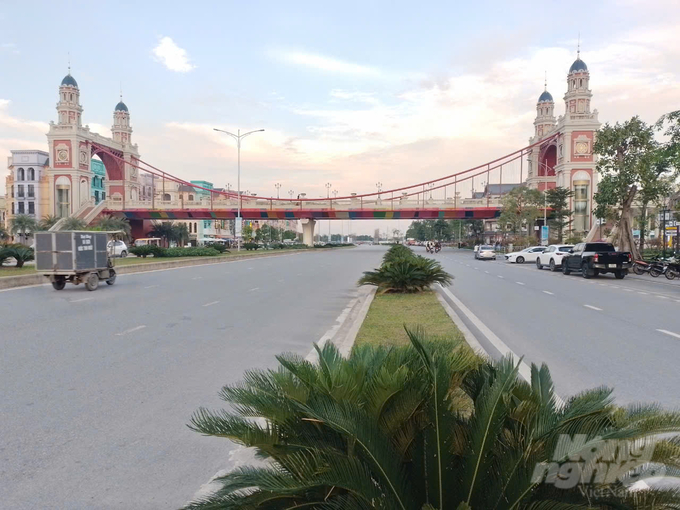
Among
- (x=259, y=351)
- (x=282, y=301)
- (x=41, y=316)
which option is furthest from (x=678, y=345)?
(x=41, y=316)

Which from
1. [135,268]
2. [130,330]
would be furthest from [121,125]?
[130,330]

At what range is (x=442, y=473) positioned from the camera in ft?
7.88

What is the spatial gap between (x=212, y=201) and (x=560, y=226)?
4406 centimetres

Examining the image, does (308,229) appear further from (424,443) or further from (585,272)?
(424,443)

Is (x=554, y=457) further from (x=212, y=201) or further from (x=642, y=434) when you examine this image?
(x=212, y=201)

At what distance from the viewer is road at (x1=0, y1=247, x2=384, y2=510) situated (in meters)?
4.18

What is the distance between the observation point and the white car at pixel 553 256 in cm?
3422

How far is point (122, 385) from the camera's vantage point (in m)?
6.86

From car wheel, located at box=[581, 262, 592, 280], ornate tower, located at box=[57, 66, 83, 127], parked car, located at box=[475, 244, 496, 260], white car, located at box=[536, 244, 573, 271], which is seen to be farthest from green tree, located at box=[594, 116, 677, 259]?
ornate tower, located at box=[57, 66, 83, 127]

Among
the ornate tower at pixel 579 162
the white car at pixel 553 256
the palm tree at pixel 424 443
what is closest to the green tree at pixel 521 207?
the ornate tower at pixel 579 162

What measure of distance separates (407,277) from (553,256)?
1999cm

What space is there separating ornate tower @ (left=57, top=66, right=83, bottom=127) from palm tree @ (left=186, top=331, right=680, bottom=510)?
91335mm

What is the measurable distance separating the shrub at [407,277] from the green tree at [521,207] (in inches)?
2092

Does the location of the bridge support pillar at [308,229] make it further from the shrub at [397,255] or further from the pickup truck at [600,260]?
the shrub at [397,255]
